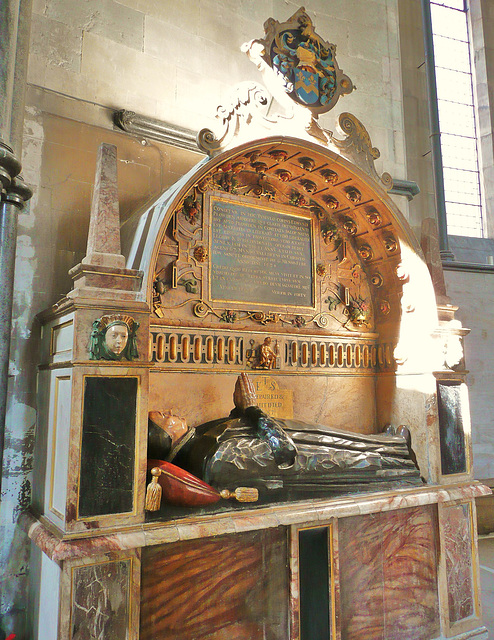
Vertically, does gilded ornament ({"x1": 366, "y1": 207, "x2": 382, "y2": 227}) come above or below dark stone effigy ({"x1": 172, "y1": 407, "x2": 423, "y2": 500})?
above

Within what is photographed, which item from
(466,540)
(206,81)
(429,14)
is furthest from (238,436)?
(429,14)

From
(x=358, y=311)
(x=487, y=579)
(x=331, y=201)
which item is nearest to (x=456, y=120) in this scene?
(x=331, y=201)

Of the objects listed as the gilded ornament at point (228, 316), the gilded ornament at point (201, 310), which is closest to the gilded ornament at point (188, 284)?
the gilded ornament at point (201, 310)

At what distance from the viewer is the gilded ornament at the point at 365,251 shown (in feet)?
15.8

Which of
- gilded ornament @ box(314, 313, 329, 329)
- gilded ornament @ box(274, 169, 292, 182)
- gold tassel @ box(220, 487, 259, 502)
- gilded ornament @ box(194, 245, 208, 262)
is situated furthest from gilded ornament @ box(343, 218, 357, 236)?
gold tassel @ box(220, 487, 259, 502)

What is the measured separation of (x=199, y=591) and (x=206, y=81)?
4.26 meters

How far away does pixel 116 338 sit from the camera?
2.85m

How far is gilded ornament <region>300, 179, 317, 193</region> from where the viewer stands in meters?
4.49

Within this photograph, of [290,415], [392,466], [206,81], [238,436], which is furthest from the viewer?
[206,81]

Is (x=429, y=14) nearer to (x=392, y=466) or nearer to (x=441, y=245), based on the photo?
(x=441, y=245)

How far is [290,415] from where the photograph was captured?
14.4ft

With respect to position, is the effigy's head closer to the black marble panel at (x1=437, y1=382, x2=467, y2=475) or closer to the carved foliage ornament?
the carved foliage ornament

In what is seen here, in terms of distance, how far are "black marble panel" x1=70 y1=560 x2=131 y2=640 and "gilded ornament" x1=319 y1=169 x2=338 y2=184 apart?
3181mm

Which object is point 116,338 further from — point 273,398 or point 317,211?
point 317,211
